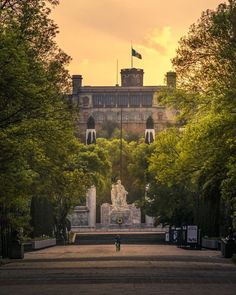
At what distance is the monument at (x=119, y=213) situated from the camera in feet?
385

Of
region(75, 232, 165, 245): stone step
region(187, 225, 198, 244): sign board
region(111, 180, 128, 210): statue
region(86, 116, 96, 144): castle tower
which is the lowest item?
region(75, 232, 165, 245): stone step

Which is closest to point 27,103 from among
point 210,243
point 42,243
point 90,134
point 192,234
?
point 192,234

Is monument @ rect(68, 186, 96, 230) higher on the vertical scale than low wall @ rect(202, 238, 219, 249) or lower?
higher

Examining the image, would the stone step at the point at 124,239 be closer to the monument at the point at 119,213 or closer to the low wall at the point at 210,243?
the low wall at the point at 210,243

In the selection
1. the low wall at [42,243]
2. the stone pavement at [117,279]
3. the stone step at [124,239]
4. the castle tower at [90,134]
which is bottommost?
the stone step at [124,239]

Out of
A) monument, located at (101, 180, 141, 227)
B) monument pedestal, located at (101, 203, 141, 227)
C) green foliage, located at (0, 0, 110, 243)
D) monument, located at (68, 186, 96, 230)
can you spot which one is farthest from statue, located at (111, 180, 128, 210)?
green foliage, located at (0, 0, 110, 243)

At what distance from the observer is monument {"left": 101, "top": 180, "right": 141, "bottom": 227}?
117500 millimetres

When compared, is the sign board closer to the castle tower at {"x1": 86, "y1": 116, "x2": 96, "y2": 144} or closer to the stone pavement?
the stone pavement

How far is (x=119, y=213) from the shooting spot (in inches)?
4631

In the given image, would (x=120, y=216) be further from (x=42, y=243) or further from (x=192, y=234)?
(x=192, y=234)

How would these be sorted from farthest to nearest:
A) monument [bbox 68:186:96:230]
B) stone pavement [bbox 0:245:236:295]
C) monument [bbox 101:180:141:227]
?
1. monument [bbox 68:186:96:230]
2. monument [bbox 101:180:141:227]
3. stone pavement [bbox 0:245:236:295]

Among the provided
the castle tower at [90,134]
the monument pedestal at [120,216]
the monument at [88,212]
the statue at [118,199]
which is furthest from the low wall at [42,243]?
the castle tower at [90,134]

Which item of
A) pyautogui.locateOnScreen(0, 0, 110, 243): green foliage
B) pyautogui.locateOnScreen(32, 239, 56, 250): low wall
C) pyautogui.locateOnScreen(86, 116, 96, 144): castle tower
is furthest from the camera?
pyautogui.locateOnScreen(86, 116, 96, 144): castle tower

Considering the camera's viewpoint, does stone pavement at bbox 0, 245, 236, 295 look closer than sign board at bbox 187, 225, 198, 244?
Yes
